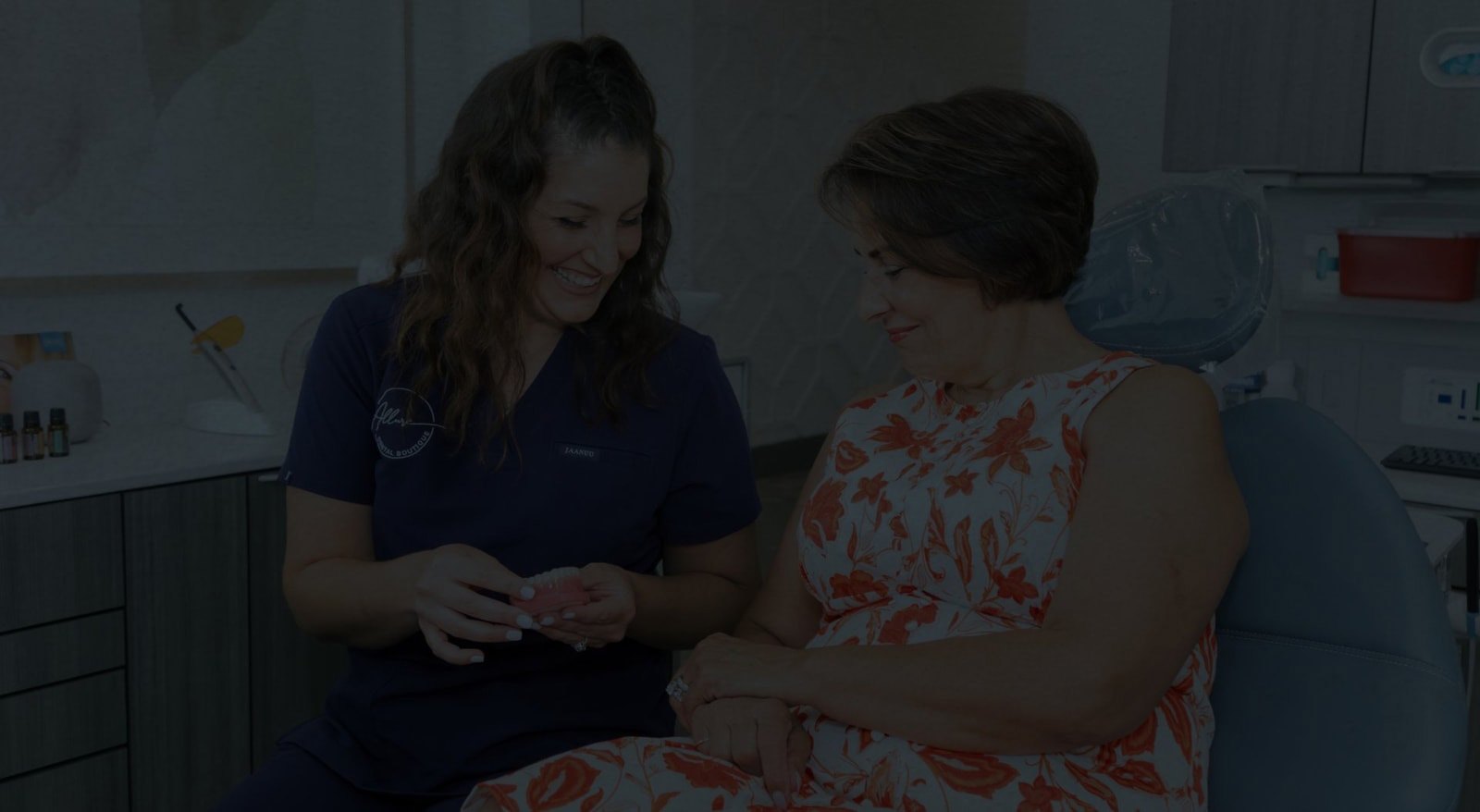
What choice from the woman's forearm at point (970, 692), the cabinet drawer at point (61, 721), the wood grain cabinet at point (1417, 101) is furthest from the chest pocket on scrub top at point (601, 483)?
the wood grain cabinet at point (1417, 101)

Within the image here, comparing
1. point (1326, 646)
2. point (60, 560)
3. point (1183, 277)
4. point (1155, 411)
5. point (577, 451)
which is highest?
point (1183, 277)

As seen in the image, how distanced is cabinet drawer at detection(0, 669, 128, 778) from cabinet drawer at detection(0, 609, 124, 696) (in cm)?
2

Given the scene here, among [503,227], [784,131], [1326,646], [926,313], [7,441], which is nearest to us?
[1326,646]

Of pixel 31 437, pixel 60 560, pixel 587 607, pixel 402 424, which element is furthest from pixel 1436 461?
pixel 31 437

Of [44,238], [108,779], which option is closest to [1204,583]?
[108,779]

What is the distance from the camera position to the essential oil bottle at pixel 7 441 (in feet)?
6.84

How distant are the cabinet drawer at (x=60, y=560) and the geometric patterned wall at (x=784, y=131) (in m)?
2.43

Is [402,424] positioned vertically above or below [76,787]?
above

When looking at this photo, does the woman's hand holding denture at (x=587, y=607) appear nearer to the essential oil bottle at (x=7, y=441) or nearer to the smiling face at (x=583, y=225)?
the smiling face at (x=583, y=225)

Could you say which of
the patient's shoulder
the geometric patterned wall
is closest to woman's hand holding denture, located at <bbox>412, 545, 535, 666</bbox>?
the patient's shoulder

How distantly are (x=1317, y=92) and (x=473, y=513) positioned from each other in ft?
6.63

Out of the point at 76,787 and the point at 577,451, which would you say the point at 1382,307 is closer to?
the point at 577,451

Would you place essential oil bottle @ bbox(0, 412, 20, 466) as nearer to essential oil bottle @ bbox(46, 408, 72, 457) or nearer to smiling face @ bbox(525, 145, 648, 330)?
essential oil bottle @ bbox(46, 408, 72, 457)

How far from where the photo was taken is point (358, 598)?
4.52 ft
